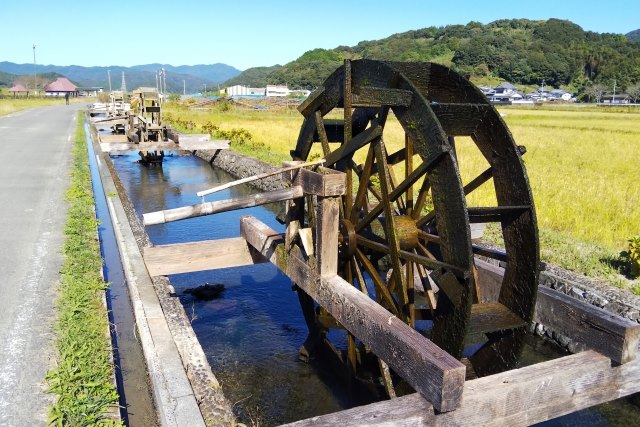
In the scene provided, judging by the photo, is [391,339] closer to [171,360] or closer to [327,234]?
[327,234]

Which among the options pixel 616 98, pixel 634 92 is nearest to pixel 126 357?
pixel 634 92

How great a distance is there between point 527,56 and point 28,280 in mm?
137314

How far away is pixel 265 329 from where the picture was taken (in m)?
6.22

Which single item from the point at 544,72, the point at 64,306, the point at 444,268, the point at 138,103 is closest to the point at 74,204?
the point at 64,306

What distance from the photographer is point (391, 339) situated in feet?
9.73

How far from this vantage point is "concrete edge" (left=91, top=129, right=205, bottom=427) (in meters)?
3.30

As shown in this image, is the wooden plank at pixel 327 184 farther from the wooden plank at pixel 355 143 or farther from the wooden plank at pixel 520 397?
the wooden plank at pixel 520 397

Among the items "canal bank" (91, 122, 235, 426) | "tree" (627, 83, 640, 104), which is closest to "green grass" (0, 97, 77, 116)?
"canal bank" (91, 122, 235, 426)

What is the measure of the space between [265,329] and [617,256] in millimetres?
4415

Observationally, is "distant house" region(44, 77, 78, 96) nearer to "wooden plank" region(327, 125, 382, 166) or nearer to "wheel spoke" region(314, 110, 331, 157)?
"wheel spoke" region(314, 110, 331, 157)

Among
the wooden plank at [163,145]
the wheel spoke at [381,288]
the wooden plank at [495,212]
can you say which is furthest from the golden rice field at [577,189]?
the wheel spoke at [381,288]

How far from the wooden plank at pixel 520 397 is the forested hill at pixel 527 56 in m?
106

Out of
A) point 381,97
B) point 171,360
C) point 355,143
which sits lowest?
point 171,360

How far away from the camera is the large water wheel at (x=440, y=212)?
3.59 m
